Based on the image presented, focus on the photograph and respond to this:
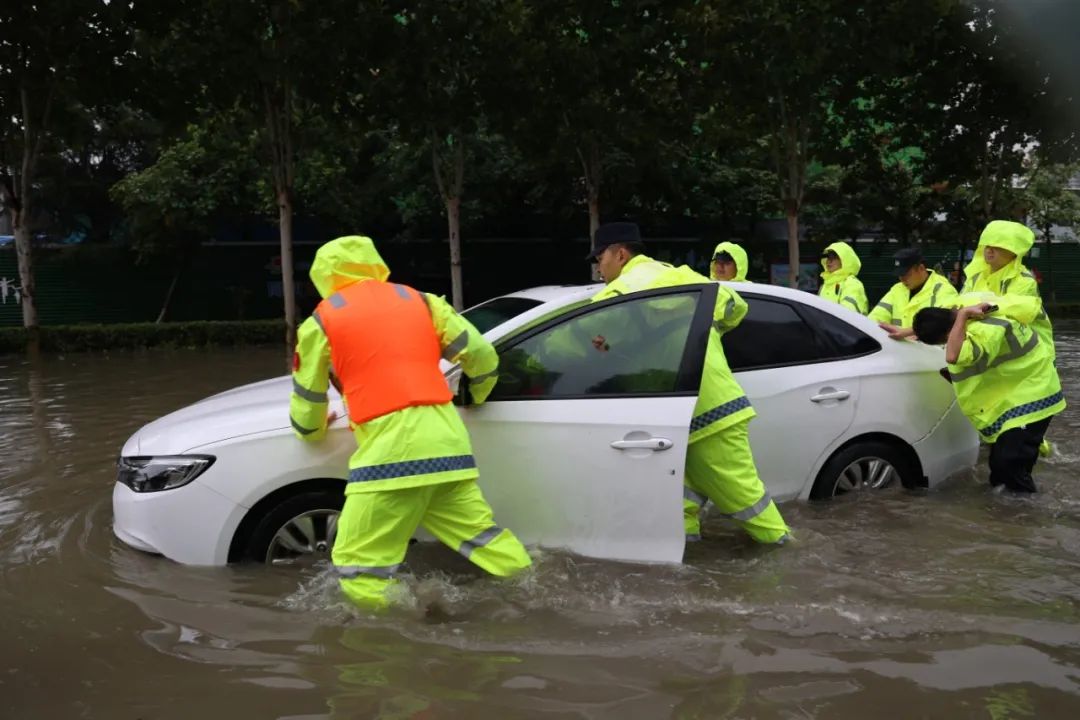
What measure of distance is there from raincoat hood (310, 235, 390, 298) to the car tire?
2626mm

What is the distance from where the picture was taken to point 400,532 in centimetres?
355

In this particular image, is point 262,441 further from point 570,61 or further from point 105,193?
point 105,193

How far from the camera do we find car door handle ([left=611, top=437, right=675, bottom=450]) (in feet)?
12.8

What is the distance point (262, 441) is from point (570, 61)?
41.1ft

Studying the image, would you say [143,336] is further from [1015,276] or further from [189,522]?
[1015,276]

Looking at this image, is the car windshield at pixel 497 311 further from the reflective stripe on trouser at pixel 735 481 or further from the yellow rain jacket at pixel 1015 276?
the yellow rain jacket at pixel 1015 276

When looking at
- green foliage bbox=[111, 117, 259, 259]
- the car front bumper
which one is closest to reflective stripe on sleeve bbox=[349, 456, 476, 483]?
the car front bumper

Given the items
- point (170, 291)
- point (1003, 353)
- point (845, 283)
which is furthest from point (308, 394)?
point (170, 291)

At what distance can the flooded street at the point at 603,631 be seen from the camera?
3.07m

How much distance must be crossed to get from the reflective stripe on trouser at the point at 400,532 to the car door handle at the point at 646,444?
2.06ft

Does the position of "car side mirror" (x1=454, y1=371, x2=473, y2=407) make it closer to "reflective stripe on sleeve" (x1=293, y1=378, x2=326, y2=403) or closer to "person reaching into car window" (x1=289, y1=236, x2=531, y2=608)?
"person reaching into car window" (x1=289, y1=236, x2=531, y2=608)

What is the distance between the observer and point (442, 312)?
375cm

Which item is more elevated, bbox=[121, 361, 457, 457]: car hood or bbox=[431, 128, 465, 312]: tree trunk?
bbox=[431, 128, 465, 312]: tree trunk

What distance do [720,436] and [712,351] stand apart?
1.29 ft
